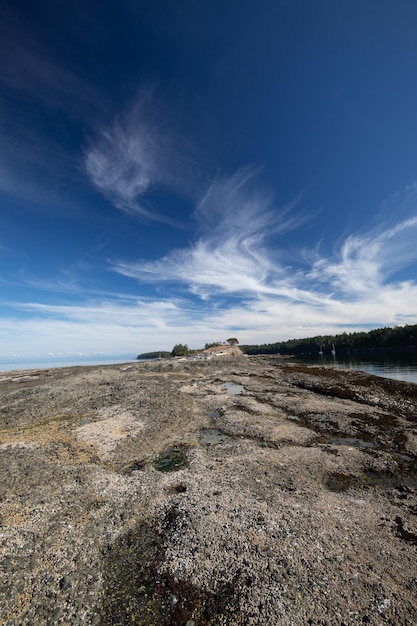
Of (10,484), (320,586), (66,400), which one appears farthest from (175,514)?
(66,400)

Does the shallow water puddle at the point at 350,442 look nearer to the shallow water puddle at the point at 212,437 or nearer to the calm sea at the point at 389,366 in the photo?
the shallow water puddle at the point at 212,437

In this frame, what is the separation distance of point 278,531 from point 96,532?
6.12m

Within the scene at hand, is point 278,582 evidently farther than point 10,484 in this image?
No

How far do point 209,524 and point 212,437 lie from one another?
930 cm

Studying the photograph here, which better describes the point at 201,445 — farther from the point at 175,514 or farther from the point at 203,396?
the point at 203,396

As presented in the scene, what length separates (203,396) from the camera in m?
31.5

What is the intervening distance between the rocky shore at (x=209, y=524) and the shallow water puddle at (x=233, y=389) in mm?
12301

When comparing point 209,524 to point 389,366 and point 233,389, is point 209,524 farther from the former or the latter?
point 389,366

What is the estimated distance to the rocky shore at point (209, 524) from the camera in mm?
6555

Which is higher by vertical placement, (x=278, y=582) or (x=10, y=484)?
(x=10, y=484)

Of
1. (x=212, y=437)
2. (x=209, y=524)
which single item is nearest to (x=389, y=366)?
(x=212, y=437)

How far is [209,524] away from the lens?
369 inches

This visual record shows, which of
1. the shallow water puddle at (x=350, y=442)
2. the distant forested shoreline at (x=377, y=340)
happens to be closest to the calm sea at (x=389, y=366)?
the shallow water puddle at (x=350, y=442)

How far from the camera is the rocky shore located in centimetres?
655
